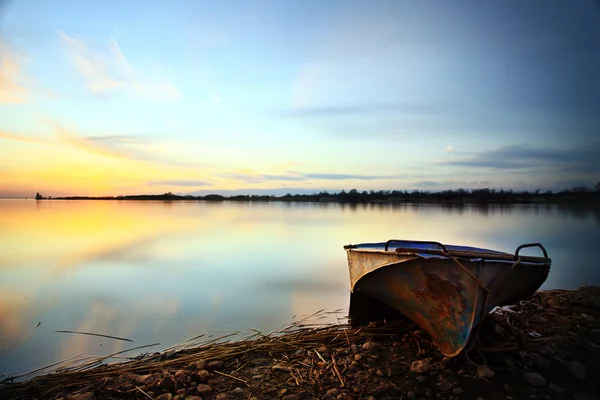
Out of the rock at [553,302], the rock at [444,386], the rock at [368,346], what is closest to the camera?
the rock at [444,386]

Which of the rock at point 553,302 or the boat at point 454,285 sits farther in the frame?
the rock at point 553,302

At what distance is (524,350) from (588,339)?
3.51 ft

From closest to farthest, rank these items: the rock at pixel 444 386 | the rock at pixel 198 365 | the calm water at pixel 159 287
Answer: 1. the rock at pixel 444 386
2. the rock at pixel 198 365
3. the calm water at pixel 159 287

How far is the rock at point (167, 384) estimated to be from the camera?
3.61 meters

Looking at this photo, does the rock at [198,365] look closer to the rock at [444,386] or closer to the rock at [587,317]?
the rock at [444,386]

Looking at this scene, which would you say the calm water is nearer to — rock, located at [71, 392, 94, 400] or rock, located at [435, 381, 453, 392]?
rock, located at [71, 392, 94, 400]

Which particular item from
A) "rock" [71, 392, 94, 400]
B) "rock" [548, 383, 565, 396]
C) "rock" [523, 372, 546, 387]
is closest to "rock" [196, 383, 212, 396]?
"rock" [71, 392, 94, 400]

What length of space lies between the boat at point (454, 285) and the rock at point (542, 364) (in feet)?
Result: 2.09

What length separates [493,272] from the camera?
3.76 metres

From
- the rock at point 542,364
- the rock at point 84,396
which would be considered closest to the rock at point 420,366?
the rock at point 542,364

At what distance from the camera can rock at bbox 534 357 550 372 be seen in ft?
11.9

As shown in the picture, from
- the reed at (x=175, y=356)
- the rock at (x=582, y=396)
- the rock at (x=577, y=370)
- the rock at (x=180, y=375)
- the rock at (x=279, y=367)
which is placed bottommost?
the reed at (x=175, y=356)

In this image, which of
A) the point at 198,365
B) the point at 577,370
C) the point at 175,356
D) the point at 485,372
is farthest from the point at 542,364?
the point at 175,356

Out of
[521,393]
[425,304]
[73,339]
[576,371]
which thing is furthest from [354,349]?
[73,339]
